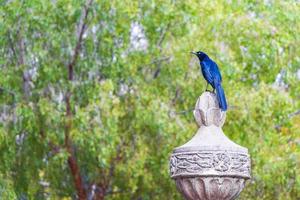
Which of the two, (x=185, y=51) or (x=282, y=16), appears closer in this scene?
(x=185, y=51)

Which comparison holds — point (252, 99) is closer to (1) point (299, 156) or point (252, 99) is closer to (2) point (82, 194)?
(1) point (299, 156)

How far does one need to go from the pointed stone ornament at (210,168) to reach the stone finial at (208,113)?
274mm

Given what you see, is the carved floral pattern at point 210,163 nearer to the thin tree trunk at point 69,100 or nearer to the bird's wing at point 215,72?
the bird's wing at point 215,72

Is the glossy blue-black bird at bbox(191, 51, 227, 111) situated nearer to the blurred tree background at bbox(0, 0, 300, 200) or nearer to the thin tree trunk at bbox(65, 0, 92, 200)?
the blurred tree background at bbox(0, 0, 300, 200)

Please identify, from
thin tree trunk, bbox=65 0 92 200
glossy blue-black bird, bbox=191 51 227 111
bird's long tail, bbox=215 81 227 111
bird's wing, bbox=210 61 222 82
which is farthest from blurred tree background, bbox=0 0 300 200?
bird's long tail, bbox=215 81 227 111

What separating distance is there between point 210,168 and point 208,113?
0.78 m

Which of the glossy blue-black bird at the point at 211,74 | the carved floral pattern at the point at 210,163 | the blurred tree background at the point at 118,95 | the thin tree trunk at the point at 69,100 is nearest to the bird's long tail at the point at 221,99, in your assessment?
the glossy blue-black bird at the point at 211,74

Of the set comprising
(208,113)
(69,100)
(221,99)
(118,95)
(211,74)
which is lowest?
(208,113)

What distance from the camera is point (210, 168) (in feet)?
40.5

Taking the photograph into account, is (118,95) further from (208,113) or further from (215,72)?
(208,113)

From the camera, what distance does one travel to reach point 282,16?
69.2 feet

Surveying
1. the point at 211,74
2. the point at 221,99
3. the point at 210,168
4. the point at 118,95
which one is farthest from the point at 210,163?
the point at 118,95

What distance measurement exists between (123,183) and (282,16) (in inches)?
156

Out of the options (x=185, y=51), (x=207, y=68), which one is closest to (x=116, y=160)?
(x=185, y=51)
